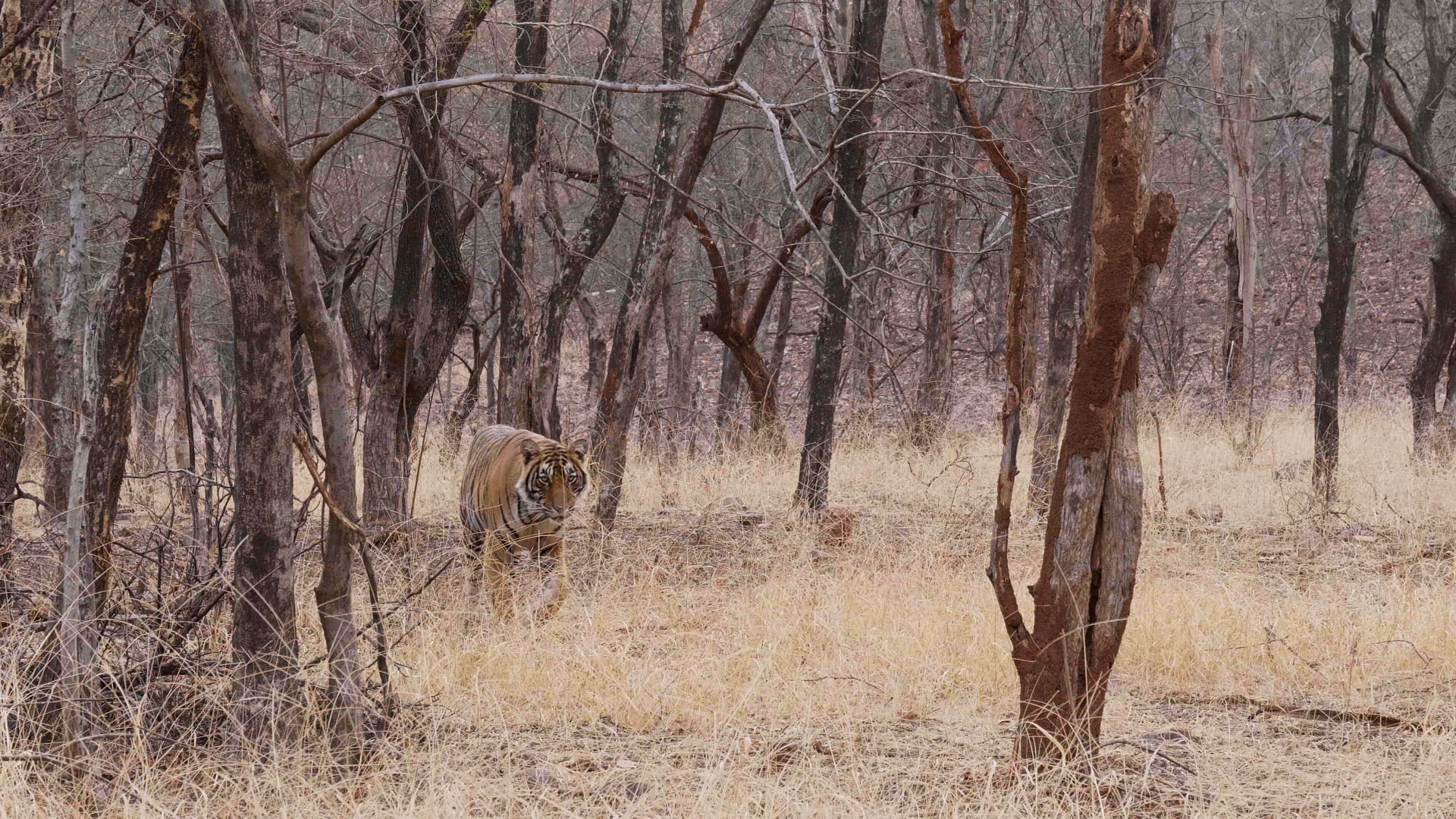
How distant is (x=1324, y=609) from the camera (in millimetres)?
6059

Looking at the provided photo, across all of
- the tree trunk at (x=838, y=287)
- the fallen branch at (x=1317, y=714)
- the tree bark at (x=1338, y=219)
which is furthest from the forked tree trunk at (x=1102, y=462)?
the tree bark at (x=1338, y=219)

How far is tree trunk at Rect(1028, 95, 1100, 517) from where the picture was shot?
30.0ft

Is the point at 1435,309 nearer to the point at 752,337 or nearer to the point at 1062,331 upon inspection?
the point at 1062,331

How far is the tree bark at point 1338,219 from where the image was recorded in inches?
368

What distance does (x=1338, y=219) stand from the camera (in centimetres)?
954

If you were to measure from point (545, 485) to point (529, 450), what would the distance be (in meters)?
0.21

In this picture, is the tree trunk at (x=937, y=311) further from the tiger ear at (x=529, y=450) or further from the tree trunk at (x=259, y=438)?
the tree trunk at (x=259, y=438)

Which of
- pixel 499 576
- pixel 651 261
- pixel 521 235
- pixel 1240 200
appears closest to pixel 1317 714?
pixel 499 576

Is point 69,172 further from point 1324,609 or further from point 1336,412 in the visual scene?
point 1336,412

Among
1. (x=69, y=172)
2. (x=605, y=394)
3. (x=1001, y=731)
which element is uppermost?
(x=69, y=172)

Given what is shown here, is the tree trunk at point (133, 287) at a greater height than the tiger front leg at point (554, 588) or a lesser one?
greater

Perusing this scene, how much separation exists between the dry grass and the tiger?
19 cm

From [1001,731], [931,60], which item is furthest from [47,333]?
[931,60]

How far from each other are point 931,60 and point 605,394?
5933 mm
